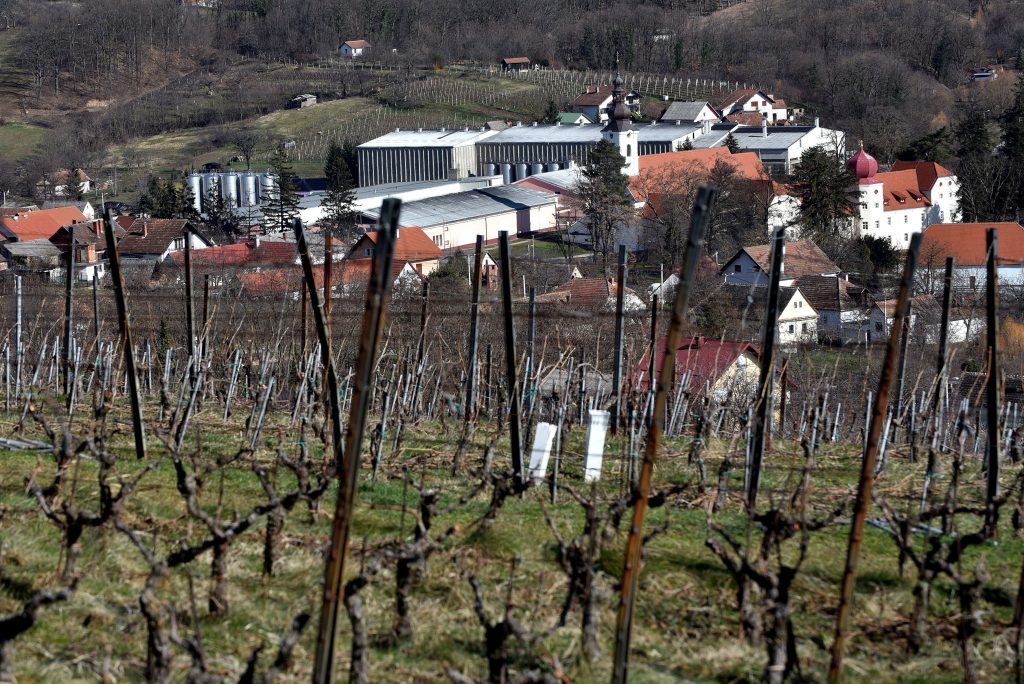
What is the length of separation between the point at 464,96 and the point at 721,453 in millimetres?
64181

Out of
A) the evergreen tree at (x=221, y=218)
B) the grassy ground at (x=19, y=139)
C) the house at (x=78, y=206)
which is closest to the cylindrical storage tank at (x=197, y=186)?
the house at (x=78, y=206)

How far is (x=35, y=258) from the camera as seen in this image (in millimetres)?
30891

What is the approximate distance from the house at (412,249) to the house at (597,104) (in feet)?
101

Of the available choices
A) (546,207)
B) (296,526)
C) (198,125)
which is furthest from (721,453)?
(198,125)

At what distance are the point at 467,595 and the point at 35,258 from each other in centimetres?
2774

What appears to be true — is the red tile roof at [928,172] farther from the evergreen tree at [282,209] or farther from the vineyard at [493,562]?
the vineyard at [493,562]

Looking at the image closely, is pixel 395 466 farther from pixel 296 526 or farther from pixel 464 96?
pixel 464 96

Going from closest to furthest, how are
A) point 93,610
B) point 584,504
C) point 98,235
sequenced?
1. point 93,610
2. point 584,504
3. point 98,235

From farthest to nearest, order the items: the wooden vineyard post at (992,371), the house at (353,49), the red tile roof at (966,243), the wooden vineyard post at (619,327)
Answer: the house at (353,49) → the red tile roof at (966,243) → the wooden vineyard post at (619,327) → the wooden vineyard post at (992,371)

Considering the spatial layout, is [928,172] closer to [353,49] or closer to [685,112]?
[685,112]

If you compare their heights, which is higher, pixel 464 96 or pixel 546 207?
pixel 464 96

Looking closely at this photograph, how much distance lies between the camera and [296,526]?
651 centimetres

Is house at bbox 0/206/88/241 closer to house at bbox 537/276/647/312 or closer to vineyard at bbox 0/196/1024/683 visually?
house at bbox 537/276/647/312

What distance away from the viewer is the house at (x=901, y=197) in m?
37.5
